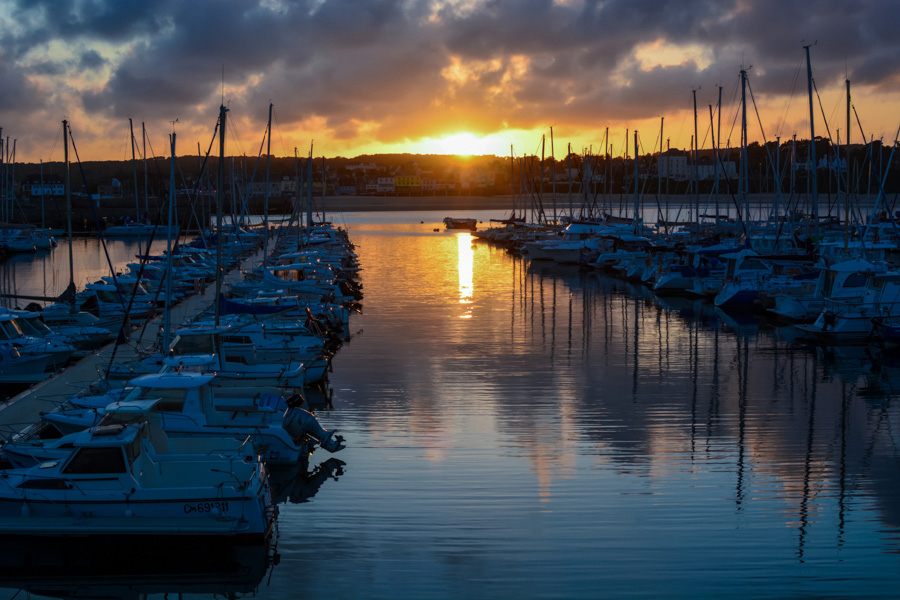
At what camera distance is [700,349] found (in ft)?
100

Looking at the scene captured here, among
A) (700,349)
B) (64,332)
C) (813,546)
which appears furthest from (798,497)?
(64,332)

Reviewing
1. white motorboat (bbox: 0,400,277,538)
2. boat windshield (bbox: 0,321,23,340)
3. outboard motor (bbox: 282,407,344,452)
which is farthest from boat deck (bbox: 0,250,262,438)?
outboard motor (bbox: 282,407,344,452)

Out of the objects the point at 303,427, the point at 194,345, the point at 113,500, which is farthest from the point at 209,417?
the point at 194,345

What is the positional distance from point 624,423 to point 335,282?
20.9 metres

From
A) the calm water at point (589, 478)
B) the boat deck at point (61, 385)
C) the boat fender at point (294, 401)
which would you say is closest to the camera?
the calm water at point (589, 478)

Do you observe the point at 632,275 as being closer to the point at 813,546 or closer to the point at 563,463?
the point at 563,463

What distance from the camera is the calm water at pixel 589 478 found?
500 inches

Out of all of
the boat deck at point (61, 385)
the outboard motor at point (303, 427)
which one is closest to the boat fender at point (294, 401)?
the outboard motor at point (303, 427)

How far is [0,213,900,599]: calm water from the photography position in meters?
12.7

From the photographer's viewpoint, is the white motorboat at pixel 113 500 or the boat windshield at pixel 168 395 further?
the boat windshield at pixel 168 395

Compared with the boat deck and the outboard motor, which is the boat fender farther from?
the boat deck

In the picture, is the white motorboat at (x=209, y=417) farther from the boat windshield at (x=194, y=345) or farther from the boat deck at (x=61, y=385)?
the boat windshield at (x=194, y=345)

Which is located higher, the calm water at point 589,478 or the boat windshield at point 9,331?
the boat windshield at point 9,331

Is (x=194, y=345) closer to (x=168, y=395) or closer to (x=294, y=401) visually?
(x=294, y=401)
